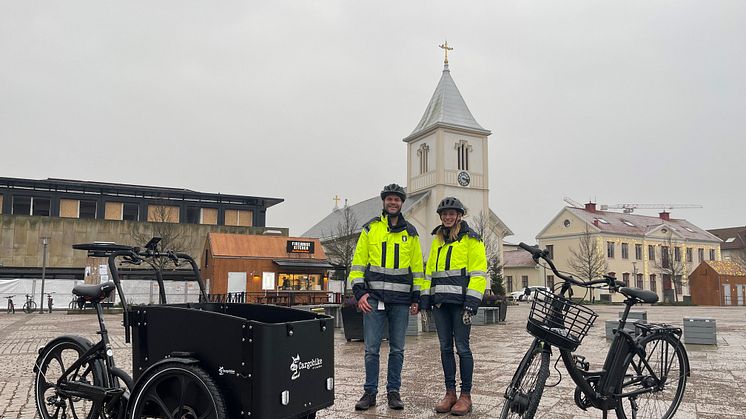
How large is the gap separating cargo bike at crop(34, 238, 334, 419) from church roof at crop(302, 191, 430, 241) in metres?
36.7

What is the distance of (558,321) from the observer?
4293mm

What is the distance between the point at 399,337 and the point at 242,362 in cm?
255

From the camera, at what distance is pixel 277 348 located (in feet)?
11.0

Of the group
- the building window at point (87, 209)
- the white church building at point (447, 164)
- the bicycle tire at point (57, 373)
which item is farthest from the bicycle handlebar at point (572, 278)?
the building window at point (87, 209)

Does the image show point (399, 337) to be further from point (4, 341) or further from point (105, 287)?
point (4, 341)

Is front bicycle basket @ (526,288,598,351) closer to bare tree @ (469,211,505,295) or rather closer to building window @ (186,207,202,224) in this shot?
bare tree @ (469,211,505,295)

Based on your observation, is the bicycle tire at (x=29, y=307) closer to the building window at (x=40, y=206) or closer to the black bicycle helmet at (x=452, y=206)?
the building window at (x=40, y=206)

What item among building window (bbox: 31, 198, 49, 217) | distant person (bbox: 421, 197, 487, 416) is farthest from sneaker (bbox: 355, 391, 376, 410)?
building window (bbox: 31, 198, 49, 217)

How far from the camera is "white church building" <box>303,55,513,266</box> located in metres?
50.9

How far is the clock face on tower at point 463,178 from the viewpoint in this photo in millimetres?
51425

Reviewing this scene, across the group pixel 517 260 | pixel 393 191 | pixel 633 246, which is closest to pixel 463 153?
pixel 517 260

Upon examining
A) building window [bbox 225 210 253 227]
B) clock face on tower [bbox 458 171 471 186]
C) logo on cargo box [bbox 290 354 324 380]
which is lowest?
logo on cargo box [bbox 290 354 324 380]

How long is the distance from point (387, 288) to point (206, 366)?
238cm

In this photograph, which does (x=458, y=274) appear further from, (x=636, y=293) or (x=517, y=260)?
(x=517, y=260)
